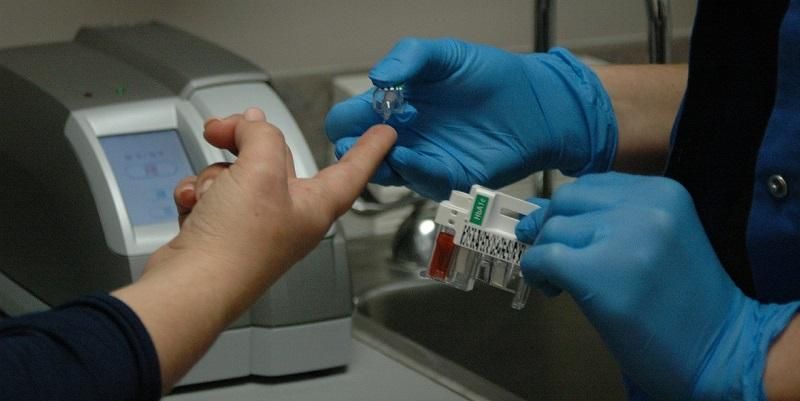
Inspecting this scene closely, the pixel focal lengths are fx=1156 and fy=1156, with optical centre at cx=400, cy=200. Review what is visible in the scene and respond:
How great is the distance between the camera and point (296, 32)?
4.64 ft

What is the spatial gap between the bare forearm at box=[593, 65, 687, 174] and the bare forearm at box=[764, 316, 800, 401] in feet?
0.99

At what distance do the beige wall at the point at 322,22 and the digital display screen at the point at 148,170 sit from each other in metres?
0.33

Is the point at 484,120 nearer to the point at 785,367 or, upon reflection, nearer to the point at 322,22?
the point at 785,367

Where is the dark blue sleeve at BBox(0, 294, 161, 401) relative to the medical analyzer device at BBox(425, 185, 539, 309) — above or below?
above

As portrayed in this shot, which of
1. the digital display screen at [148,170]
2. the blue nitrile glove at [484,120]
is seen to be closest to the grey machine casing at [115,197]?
the digital display screen at [148,170]

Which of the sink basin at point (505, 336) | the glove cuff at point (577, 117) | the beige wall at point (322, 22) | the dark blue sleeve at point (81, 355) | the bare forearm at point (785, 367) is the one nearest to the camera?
the dark blue sleeve at point (81, 355)

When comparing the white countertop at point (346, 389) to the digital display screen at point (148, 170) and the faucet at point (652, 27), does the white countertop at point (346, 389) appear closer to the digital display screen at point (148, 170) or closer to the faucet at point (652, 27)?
the digital display screen at point (148, 170)

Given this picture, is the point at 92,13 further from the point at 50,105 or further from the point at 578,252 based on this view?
the point at 578,252

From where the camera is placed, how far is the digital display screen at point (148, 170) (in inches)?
37.3

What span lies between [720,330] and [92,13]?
84cm

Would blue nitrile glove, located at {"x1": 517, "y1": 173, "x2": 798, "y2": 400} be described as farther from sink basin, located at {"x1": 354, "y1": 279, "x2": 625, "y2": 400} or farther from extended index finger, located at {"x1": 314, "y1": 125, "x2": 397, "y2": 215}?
sink basin, located at {"x1": 354, "y1": 279, "x2": 625, "y2": 400}

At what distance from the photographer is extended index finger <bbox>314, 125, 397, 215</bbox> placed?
2.49ft

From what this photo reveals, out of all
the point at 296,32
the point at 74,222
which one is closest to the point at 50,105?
the point at 74,222

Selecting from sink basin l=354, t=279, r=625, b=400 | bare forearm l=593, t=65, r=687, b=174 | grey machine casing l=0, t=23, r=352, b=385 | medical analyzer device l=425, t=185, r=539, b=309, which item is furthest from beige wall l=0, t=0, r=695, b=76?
medical analyzer device l=425, t=185, r=539, b=309
